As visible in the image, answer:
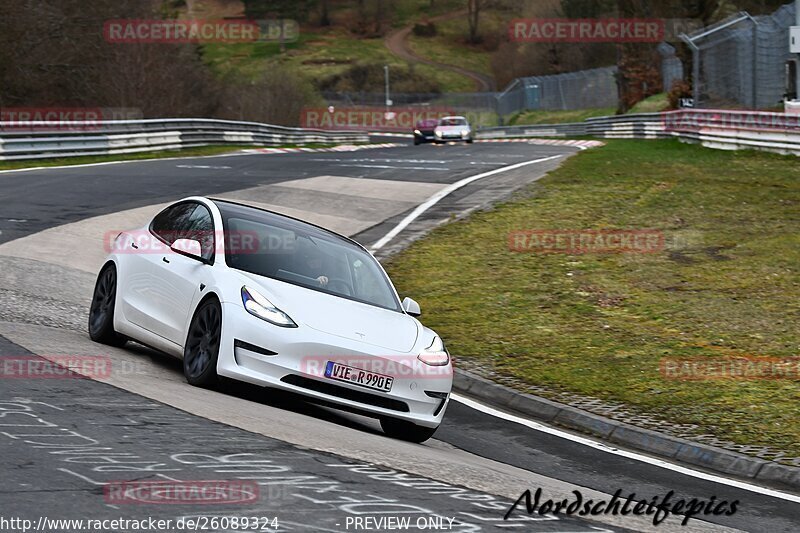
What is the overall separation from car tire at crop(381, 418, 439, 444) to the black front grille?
0.25 meters

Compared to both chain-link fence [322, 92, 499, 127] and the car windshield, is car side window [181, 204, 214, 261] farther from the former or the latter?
chain-link fence [322, 92, 499, 127]

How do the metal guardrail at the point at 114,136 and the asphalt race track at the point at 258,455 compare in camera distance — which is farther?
the metal guardrail at the point at 114,136

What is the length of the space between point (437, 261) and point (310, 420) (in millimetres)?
9359

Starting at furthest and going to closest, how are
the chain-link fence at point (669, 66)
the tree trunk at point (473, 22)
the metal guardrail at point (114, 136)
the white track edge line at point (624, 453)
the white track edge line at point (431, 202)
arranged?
the tree trunk at point (473, 22)
the chain-link fence at point (669, 66)
the metal guardrail at point (114, 136)
the white track edge line at point (431, 202)
the white track edge line at point (624, 453)

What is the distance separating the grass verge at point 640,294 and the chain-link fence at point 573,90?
46865mm

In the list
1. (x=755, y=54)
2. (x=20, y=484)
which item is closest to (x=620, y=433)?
(x=20, y=484)

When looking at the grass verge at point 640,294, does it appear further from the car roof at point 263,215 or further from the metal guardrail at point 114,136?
the metal guardrail at point 114,136

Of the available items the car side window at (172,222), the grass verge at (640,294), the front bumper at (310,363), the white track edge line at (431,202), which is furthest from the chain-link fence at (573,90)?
the front bumper at (310,363)

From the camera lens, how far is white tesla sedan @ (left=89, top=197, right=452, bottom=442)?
8516 millimetres

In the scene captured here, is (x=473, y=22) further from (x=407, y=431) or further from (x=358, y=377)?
(x=358, y=377)

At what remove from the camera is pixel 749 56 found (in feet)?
125

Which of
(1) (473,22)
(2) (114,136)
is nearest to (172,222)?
(2) (114,136)

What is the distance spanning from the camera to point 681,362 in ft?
38.6

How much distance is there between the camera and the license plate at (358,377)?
8.49 m
